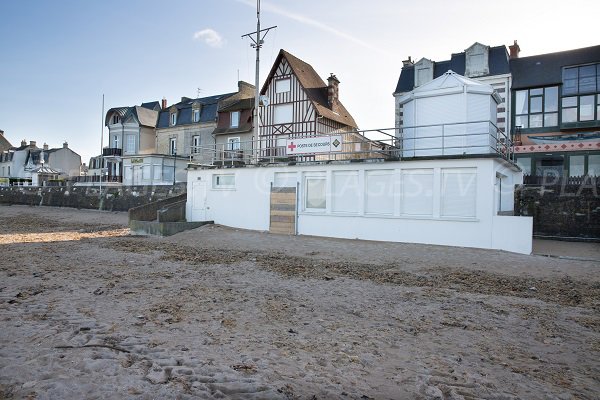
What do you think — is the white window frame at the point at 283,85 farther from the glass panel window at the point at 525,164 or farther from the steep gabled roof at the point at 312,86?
the glass panel window at the point at 525,164

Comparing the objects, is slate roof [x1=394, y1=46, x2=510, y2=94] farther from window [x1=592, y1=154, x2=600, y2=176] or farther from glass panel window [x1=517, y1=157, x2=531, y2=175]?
window [x1=592, y1=154, x2=600, y2=176]

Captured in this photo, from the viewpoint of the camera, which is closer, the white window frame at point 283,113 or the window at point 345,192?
the window at point 345,192

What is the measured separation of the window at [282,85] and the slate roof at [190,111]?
28.6ft

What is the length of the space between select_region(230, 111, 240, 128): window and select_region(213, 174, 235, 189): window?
17.0 meters

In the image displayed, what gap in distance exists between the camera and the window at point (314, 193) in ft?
52.3

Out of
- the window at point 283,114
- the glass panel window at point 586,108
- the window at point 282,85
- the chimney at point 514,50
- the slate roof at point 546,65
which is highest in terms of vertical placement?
the chimney at point 514,50

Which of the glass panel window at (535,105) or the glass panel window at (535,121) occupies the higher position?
the glass panel window at (535,105)

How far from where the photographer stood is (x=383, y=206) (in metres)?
14.5

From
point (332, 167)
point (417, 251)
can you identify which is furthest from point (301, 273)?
point (332, 167)

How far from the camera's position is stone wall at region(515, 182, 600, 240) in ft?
50.2

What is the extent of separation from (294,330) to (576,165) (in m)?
22.2

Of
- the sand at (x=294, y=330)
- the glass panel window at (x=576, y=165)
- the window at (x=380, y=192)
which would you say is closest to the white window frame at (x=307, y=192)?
the window at (x=380, y=192)

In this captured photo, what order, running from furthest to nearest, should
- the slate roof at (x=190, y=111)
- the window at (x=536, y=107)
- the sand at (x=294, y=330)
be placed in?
the slate roof at (x=190, y=111), the window at (x=536, y=107), the sand at (x=294, y=330)

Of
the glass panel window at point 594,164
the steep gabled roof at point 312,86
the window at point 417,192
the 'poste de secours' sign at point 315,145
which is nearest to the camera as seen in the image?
the window at point 417,192
